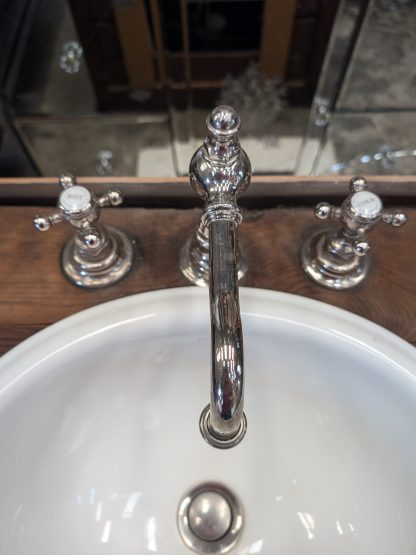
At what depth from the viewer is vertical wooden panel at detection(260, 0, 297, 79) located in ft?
1.85

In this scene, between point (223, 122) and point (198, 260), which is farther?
point (198, 260)

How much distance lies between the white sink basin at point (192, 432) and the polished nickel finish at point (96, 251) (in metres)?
0.05

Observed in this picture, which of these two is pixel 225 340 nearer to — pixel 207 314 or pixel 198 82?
pixel 207 314

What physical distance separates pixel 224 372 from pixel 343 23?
0.49 metres

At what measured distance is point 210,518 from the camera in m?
0.45

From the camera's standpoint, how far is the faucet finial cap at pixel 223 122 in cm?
32

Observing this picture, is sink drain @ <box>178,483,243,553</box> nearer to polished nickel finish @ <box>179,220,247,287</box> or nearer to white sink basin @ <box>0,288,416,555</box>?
white sink basin @ <box>0,288,416,555</box>

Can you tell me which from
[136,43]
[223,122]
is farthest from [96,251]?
[136,43]

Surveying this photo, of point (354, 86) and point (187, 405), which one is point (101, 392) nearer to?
point (187, 405)

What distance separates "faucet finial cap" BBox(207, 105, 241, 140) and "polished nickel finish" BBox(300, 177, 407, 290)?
0.41 feet

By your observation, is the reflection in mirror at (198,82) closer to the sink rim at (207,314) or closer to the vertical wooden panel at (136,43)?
the vertical wooden panel at (136,43)

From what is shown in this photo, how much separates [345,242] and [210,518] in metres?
0.29

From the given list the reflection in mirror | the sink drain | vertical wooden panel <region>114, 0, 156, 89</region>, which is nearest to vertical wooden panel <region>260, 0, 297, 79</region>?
the reflection in mirror


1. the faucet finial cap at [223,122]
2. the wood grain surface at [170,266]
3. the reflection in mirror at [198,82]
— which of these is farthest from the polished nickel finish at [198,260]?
the reflection in mirror at [198,82]
